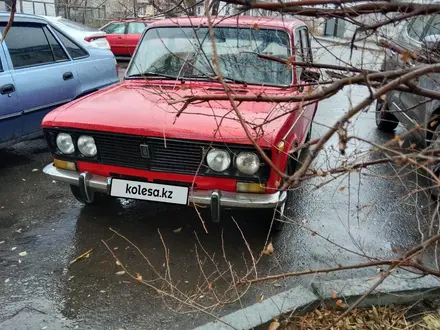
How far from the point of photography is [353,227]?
3.94m

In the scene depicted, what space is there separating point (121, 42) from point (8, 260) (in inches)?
493

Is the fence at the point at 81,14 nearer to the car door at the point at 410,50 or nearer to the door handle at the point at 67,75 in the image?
the door handle at the point at 67,75

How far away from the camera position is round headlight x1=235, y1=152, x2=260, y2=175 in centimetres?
299

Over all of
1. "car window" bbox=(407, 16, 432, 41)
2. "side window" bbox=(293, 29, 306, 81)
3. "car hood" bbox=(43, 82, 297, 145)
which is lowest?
"car hood" bbox=(43, 82, 297, 145)

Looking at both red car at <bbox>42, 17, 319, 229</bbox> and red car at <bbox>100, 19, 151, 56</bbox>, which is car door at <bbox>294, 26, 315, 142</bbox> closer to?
red car at <bbox>42, 17, 319, 229</bbox>

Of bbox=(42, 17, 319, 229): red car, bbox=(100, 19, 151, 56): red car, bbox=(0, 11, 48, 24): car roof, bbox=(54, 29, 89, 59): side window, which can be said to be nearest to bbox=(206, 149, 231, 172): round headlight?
bbox=(42, 17, 319, 229): red car

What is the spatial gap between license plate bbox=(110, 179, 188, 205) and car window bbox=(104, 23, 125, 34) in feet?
42.9

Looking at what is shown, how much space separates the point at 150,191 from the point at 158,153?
12.7 inches

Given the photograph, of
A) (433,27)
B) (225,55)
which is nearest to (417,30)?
(433,27)

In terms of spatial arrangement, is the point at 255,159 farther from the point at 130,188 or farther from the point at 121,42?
the point at 121,42

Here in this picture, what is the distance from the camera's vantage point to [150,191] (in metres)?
3.25

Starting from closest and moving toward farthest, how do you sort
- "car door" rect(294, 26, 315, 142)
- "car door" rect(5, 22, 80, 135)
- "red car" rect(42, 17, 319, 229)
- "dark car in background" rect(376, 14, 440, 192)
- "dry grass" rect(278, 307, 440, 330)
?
"dark car in background" rect(376, 14, 440, 192) < "dry grass" rect(278, 307, 440, 330) < "car door" rect(294, 26, 315, 142) < "red car" rect(42, 17, 319, 229) < "car door" rect(5, 22, 80, 135)

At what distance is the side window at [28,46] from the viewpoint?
16.0 feet

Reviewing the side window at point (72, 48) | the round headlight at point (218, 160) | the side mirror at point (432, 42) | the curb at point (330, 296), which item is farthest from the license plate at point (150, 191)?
the side window at point (72, 48)
